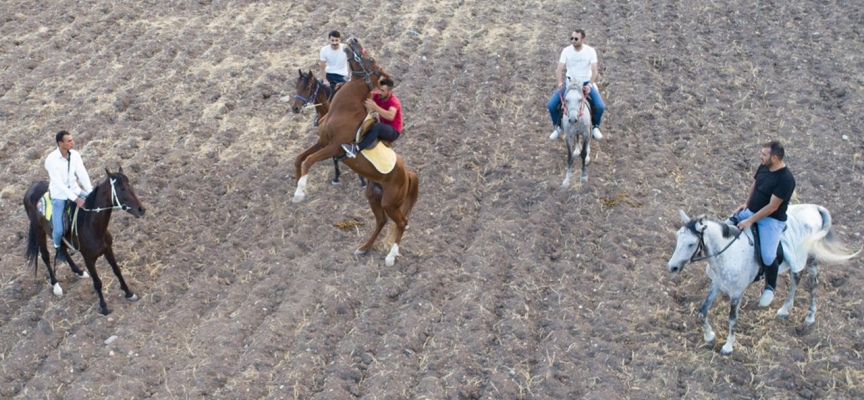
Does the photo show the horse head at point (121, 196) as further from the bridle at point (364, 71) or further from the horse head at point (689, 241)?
the horse head at point (689, 241)

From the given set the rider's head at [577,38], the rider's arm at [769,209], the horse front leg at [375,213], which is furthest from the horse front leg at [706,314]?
the rider's head at [577,38]

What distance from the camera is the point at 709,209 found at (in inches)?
415

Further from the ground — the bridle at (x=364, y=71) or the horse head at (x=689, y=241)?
the bridle at (x=364, y=71)

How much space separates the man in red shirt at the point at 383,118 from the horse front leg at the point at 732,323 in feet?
14.9

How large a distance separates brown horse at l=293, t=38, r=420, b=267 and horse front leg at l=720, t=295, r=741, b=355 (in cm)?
416

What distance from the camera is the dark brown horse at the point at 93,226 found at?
29.1 ft

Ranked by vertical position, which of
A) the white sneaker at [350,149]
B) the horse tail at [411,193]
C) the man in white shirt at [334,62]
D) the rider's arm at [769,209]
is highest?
the rider's arm at [769,209]

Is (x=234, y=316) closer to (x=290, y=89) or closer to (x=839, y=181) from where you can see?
(x=290, y=89)

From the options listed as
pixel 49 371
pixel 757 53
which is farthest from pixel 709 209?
pixel 49 371

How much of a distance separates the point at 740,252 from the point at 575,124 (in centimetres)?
369

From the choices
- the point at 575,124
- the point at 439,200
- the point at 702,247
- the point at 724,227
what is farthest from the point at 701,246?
the point at 439,200

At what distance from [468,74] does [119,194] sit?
24.6 ft

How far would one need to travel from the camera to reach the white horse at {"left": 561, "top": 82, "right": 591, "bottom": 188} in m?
10.6

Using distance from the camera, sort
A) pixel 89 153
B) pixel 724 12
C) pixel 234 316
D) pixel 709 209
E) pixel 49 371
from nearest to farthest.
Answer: pixel 49 371 < pixel 234 316 < pixel 709 209 < pixel 89 153 < pixel 724 12
